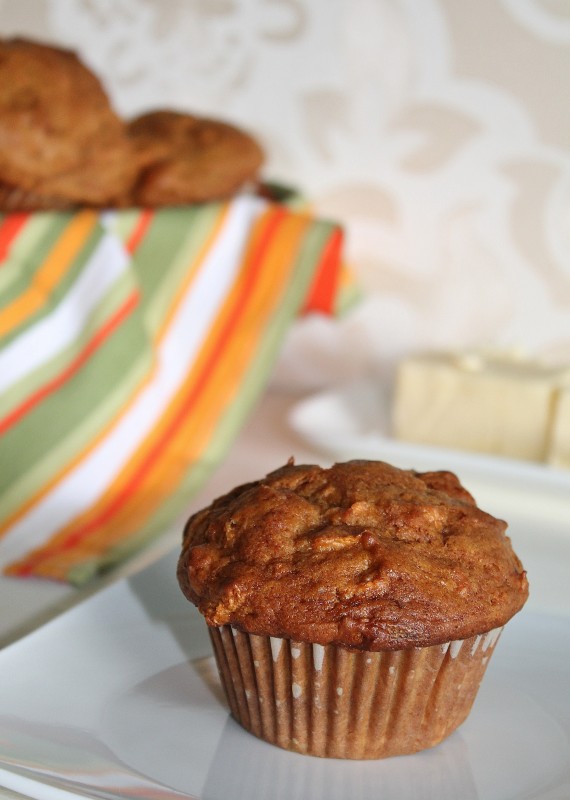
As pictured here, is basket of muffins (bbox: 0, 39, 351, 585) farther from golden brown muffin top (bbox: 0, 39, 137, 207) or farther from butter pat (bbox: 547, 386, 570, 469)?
butter pat (bbox: 547, 386, 570, 469)

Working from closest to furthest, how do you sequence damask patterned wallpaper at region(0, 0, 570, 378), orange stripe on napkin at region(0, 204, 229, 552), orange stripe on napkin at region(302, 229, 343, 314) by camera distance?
orange stripe on napkin at region(0, 204, 229, 552) < orange stripe on napkin at region(302, 229, 343, 314) < damask patterned wallpaper at region(0, 0, 570, 378)

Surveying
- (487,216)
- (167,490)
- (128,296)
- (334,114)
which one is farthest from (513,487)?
(334,114)

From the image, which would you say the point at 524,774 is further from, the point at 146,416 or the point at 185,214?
the point at 185,214

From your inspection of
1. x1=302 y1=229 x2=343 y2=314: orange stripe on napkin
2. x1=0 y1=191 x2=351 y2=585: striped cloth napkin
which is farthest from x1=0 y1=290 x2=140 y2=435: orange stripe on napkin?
→ x1=302 y1=229 x2=343 y2=314: orange stripe on napkin

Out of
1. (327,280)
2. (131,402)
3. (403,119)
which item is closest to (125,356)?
(131,402)

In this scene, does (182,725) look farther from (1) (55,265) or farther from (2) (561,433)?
(2) (561,433)

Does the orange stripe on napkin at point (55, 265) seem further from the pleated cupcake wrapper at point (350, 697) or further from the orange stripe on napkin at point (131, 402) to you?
the pleated cupcake wrapper at point (350, 697)
